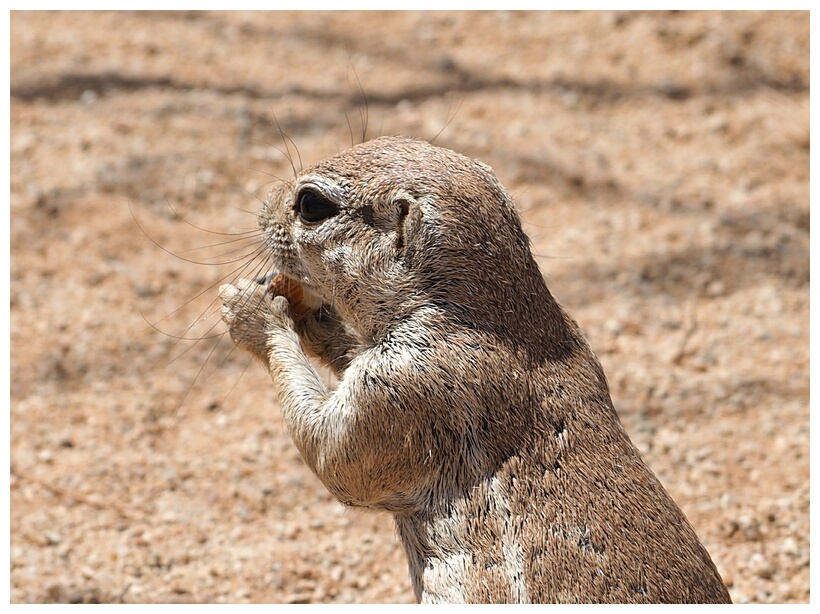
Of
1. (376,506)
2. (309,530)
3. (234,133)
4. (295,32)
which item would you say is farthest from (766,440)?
(295,32)

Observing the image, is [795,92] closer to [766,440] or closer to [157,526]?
[766,440]

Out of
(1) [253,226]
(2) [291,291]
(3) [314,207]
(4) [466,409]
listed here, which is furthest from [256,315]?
(1) [253,226]

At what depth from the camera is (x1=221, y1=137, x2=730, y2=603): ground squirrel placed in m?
2.58

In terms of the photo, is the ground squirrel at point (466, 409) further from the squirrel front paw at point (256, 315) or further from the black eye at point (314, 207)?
the squirrel front paw at point (256, 315)

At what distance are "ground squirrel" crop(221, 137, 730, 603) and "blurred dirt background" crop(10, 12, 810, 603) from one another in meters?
0.56

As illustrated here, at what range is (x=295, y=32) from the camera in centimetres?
722

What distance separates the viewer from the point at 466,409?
268 centimetres

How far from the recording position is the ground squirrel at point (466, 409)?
258 centimetres

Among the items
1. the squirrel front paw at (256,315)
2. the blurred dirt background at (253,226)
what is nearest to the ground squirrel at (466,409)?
the squirrel front paw at (256,315)

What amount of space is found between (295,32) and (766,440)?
14.1ft

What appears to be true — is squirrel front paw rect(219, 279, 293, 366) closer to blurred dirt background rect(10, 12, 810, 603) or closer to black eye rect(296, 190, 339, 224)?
black eye rect(296, 190, 339, 224)

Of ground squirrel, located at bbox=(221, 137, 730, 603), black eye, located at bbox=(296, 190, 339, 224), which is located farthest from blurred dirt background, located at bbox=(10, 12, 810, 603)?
black eye, located at bbox=(296, 190, 339, 224)

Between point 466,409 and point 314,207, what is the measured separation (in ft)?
2.28

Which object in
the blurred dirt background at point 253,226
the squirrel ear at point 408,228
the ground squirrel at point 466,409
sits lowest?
the blurred dirt background at point 253,226
